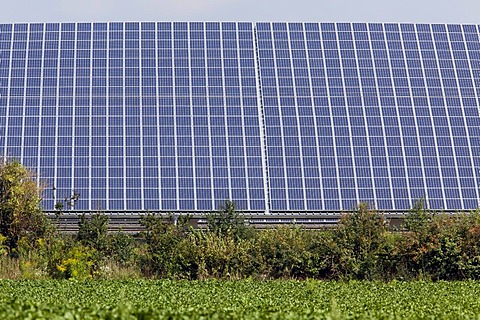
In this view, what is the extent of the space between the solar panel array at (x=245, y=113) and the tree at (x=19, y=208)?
191 centimetres

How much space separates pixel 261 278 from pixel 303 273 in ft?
4.19

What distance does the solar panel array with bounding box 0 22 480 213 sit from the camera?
27.2 metres

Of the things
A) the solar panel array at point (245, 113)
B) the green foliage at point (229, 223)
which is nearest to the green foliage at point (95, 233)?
the solar panel array at point (245, 113)

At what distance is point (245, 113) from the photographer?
2961cm

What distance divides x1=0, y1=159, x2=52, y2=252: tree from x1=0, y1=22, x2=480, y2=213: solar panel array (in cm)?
191

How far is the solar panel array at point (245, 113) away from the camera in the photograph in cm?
2723

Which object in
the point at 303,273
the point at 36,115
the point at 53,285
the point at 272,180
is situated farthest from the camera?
the point at 36,115

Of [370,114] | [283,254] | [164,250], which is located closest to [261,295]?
[283,254]

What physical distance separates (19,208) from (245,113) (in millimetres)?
9678

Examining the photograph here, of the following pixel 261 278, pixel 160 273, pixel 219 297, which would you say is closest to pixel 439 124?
pixel 261 278

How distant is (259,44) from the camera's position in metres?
32.1

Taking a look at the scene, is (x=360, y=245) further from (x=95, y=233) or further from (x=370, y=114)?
(x=370, y=114)

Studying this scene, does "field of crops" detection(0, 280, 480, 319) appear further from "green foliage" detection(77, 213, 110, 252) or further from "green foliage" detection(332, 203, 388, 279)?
"green foliage" detection(77, 213, 110, 252)

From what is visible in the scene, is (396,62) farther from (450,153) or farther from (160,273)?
(160,273)
